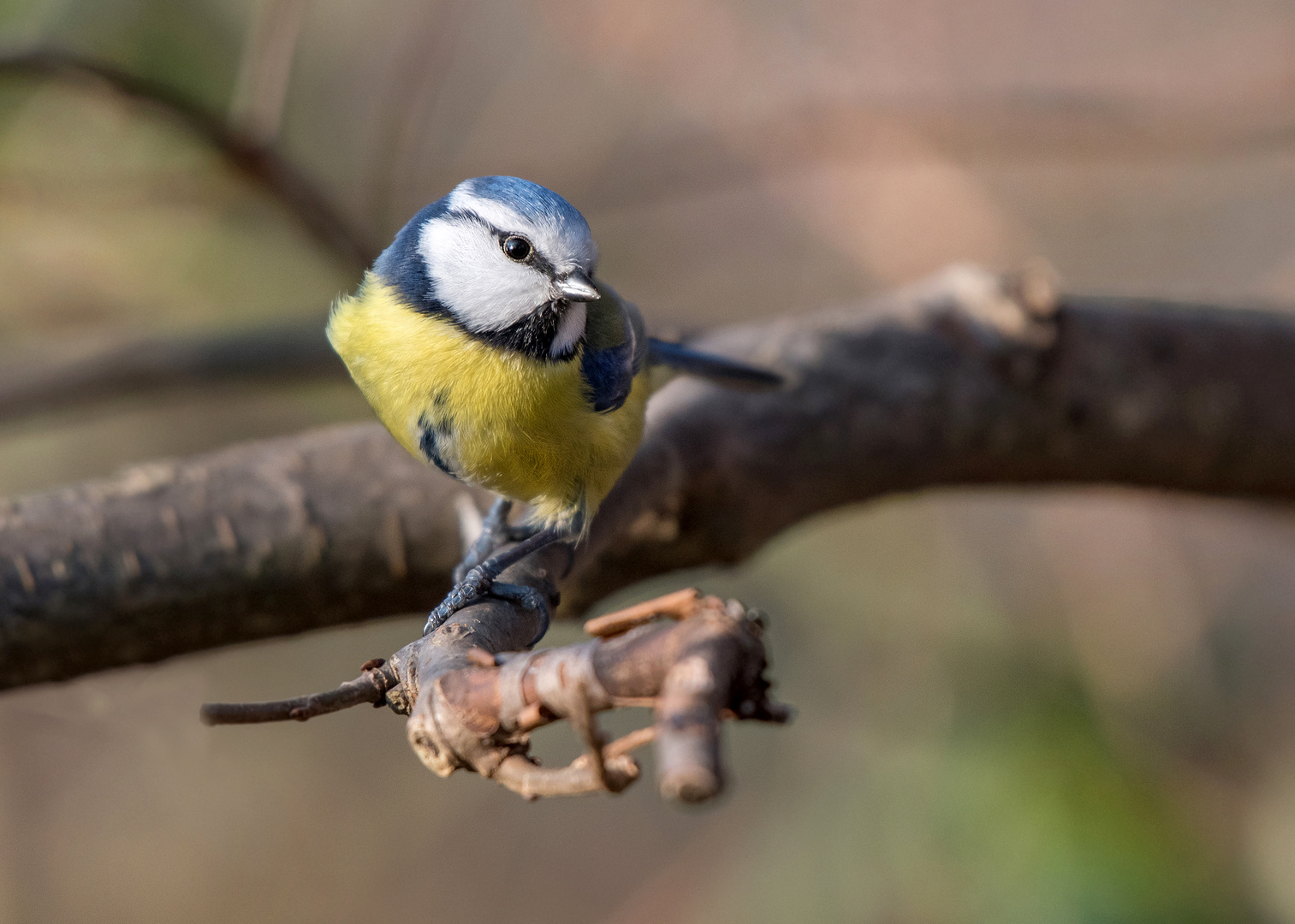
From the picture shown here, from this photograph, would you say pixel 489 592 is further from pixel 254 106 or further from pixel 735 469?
pixel 254 106

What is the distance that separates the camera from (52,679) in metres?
1.27

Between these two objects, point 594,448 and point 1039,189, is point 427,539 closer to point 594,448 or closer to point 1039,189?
point 594,448

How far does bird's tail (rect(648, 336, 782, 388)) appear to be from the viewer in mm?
1552

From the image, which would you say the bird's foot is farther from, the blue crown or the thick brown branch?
the blue crown

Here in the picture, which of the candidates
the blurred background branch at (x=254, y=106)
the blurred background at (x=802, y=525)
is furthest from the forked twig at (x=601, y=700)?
the blurred background branch at (x=254, y=106)

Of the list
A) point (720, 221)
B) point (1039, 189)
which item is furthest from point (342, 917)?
point (1039, 189)

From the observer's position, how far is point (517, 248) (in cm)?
119

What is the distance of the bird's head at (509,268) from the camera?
1157 millimetres

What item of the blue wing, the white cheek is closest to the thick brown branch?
the blue wing

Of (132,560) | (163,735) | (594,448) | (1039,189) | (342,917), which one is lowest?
(342,917)

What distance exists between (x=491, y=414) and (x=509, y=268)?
0.18 m

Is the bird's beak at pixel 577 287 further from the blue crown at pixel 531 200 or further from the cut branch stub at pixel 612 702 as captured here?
the cut branch stub at pixel 612 702

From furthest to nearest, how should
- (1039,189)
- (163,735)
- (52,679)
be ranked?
(1039,189)
(163,735)
(52,679)

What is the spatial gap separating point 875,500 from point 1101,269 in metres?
2.13
